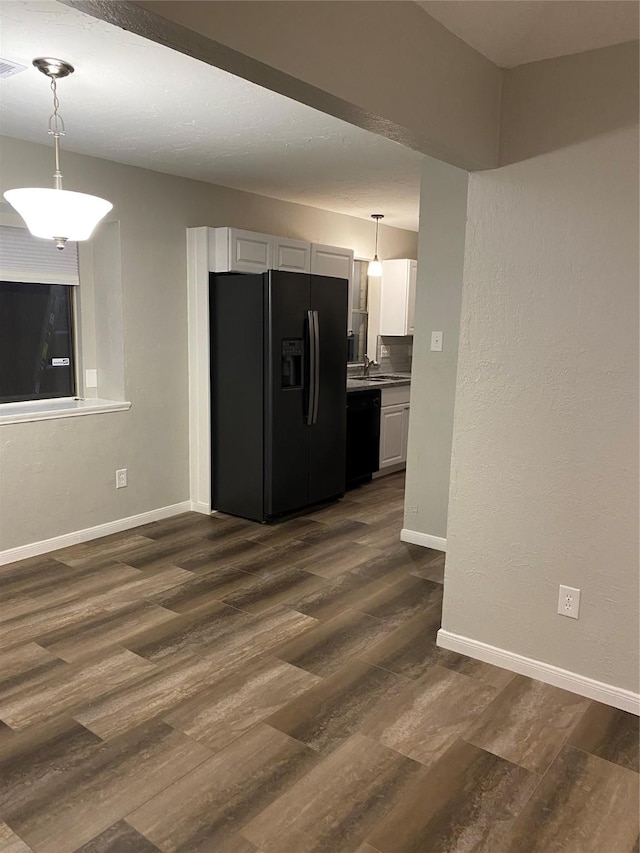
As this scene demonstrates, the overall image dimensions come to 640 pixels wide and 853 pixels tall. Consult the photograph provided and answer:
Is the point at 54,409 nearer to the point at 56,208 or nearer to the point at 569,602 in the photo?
the point at 56,208

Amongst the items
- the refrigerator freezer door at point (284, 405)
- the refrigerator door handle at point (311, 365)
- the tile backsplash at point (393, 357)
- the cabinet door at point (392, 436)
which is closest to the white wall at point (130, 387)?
the refrigerator freezer door at point (284, 405)

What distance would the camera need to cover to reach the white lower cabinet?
5871 mm

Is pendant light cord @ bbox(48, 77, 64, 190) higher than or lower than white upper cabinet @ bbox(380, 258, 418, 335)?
higher

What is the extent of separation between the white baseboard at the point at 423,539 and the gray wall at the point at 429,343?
21 millimetres

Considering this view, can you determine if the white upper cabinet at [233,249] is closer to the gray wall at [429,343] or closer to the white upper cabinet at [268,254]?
the white upper cabinet at [268,254]

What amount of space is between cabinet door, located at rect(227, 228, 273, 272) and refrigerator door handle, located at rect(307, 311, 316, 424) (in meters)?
0.57

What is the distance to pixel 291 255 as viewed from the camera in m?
5.11

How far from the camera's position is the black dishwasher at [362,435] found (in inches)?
215

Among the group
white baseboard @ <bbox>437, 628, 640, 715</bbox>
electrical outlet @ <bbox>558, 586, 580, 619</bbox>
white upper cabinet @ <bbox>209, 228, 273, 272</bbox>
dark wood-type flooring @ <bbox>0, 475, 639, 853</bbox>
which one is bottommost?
dark wood-type flooring @ <bbox>0, 475, 639, 853</bbox>

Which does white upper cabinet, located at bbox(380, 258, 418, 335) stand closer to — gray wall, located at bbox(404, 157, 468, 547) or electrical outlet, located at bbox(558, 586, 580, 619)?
gray wall, located at bbox(404, 157, 468, 547)

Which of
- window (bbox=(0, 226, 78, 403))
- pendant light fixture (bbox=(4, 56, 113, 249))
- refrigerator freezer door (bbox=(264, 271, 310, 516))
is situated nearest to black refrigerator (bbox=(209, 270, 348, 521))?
refrigerator freezer door (bbox=(264, 271, 310, 516))

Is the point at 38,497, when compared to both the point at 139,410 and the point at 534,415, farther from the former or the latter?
the point at 534,415

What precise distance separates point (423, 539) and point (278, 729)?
210 cm

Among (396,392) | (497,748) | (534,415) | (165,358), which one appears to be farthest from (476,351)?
(396,392)
